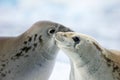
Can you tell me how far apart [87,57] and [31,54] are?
6.03 feet

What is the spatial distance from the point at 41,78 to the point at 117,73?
6.25ft

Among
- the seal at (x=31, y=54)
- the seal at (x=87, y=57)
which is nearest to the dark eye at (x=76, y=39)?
the seal at (x=87, y=57)

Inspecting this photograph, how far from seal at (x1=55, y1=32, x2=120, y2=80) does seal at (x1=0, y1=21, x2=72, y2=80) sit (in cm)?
133

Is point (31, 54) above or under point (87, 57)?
under

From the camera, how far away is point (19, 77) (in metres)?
7.84

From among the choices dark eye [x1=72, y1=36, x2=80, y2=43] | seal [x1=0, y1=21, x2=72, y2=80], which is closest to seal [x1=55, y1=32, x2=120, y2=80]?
dark eye [x1=72, y1=36, x2=80, y2=43]

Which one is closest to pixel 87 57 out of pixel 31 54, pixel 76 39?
pixel 76 39

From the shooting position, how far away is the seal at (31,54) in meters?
7.62

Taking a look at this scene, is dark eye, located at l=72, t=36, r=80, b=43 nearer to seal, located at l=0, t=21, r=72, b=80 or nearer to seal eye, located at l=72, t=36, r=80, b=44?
seal eye, located at l=72, t=36, r=80, b=44

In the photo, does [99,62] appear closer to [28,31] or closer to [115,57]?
[115,57]

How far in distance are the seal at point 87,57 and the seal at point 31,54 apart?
1.33 m

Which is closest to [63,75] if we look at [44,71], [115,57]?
[44,71]

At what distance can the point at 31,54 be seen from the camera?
306 inches

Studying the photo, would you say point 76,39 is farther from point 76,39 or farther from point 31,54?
point 31,54
